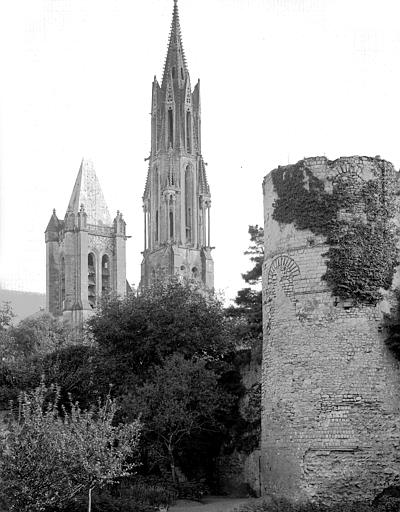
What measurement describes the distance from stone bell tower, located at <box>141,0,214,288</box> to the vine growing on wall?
4058 inches

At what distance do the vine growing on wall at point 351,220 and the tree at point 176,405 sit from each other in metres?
6.48

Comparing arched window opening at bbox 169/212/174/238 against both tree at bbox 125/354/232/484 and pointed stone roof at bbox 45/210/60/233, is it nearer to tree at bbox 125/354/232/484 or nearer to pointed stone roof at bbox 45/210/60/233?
pointed stone roof at bbox 45/210/60/233

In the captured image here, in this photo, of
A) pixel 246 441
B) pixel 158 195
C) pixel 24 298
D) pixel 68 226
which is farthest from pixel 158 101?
pixel 246 441

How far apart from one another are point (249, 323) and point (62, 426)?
19.1 metres

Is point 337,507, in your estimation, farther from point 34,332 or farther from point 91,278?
point 91,278

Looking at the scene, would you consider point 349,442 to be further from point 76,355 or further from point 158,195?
point 158,195

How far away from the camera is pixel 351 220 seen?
2444 centimetres

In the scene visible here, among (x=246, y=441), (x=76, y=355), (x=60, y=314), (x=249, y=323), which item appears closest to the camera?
(x=246, y=441)

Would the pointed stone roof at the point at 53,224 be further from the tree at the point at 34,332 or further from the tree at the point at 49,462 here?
the tree at the point at 49,462

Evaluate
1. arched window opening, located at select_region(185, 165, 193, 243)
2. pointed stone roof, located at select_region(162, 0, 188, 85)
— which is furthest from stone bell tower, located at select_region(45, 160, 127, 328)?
pointed stone roof, located at select_region(162, 0, 188, 85)

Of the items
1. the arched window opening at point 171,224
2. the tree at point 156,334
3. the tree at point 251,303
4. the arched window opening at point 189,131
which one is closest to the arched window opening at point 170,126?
the arched window opening at point 189,131

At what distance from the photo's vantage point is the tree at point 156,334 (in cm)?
3297

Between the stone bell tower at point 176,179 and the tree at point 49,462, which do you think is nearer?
the tree at point 49,462

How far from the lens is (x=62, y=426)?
75.6ft
